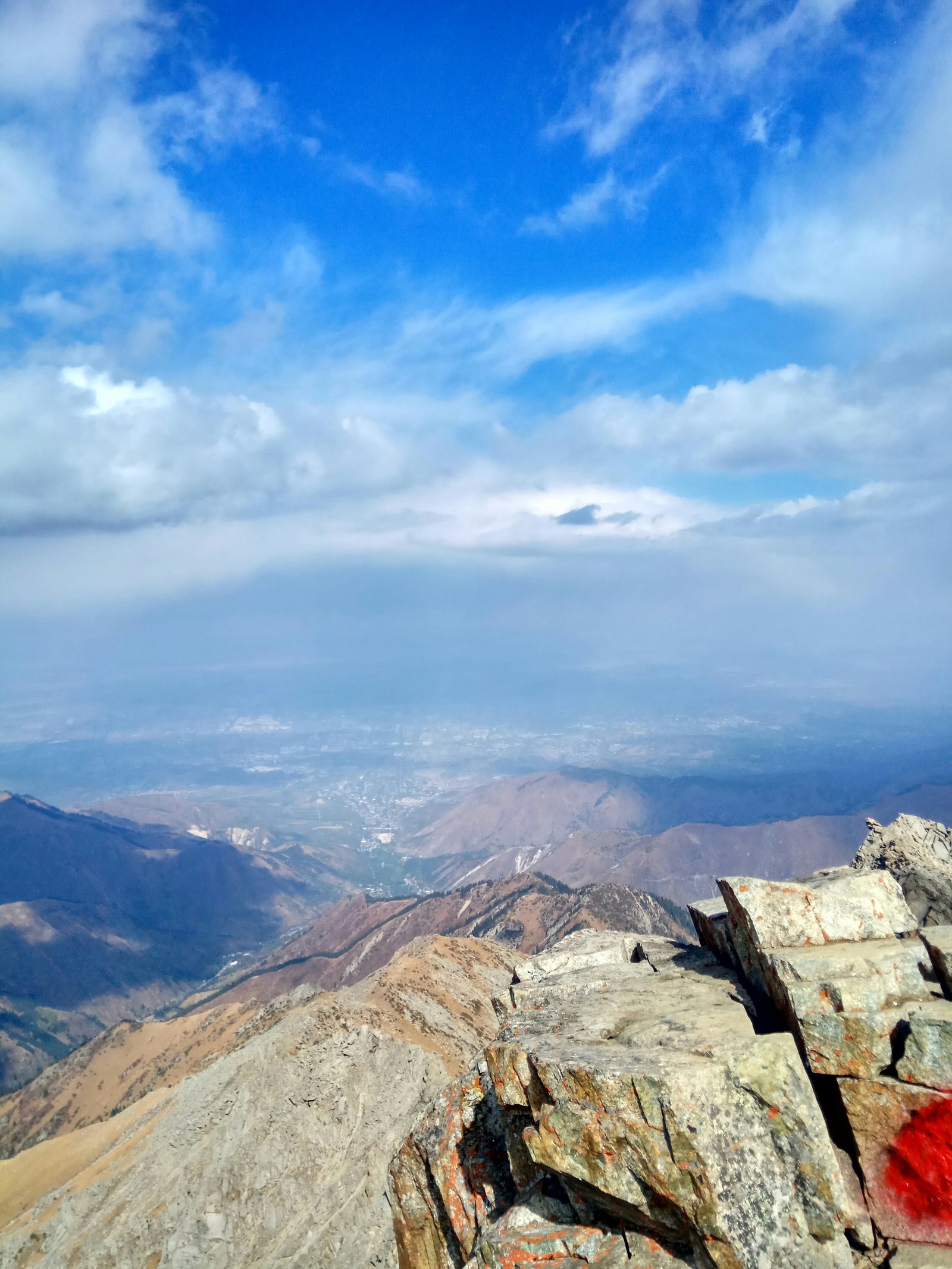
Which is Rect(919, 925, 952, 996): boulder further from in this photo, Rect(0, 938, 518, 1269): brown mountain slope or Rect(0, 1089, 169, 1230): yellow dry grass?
Rect(0, 1089, 169, 1230): yellow dry grass

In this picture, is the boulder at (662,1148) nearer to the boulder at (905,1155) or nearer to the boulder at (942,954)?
the boulder at (905,1155)

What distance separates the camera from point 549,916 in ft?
328

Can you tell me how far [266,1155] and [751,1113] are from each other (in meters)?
33.2

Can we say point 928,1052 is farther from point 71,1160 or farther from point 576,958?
point 71,1160

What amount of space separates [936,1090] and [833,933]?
2617mm

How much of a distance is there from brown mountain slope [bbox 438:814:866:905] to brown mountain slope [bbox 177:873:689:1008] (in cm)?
6459

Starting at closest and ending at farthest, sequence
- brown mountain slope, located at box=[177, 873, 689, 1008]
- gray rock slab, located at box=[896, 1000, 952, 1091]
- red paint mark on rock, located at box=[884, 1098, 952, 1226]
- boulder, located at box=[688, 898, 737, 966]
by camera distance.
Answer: red paint mark on rock, located at box=[884, 1098, 952, 1226] → gray rock slab, located at box=[896, 1000, 952, 1091] → boulder, located at box=[688, 898, 737, 966] → brown mountain slope, located at box=[177, 873, 689, 1008]

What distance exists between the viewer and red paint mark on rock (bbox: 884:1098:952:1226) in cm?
905

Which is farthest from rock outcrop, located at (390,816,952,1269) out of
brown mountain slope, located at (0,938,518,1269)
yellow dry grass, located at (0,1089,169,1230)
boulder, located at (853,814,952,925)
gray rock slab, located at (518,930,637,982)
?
yellow dry grass, located at (0,1089,169,1230)

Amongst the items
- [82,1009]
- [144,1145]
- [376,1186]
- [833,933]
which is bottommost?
[82,1009]

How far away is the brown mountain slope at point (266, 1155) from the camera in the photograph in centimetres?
2972

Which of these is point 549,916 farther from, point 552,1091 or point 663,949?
point 552,1091

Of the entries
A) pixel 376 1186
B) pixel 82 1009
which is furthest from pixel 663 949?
pixel 82 1009

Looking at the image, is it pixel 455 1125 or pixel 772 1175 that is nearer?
pixel 772 1175
